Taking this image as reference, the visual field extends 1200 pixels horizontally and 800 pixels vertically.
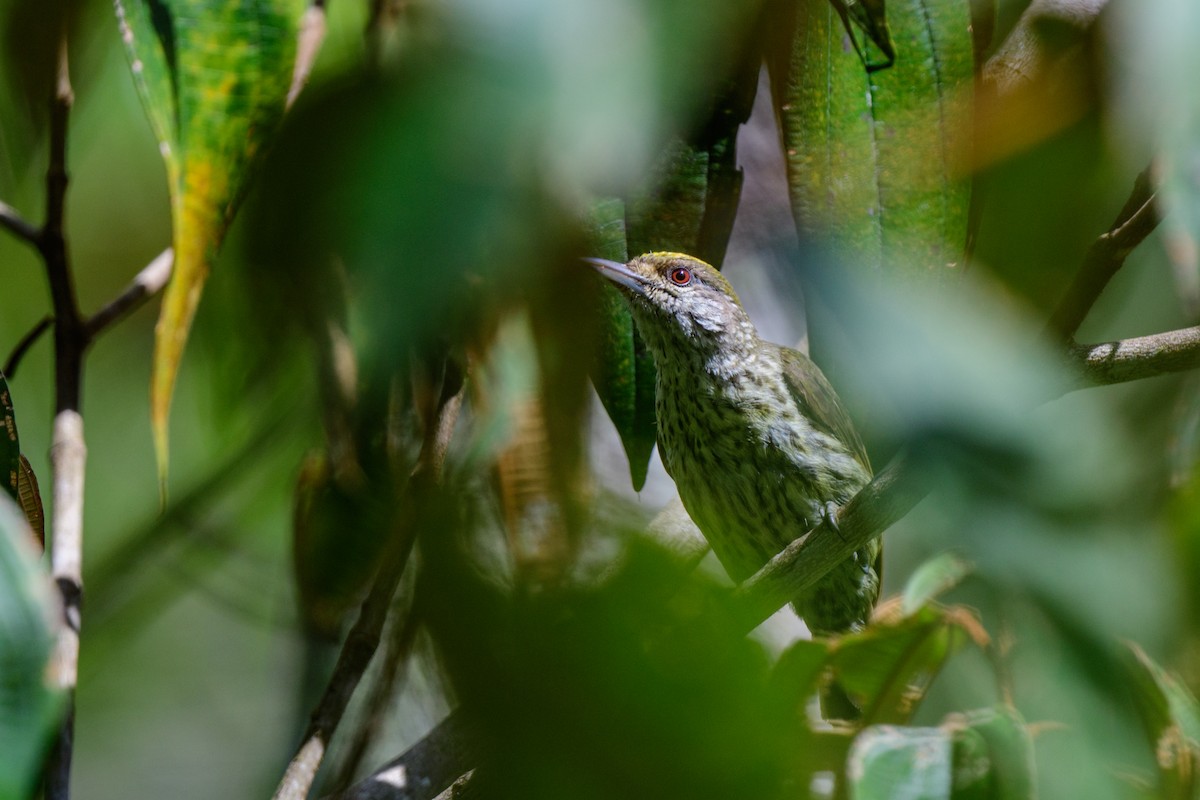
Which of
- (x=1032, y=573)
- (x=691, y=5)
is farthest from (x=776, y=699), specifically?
(x=1032, y=573)

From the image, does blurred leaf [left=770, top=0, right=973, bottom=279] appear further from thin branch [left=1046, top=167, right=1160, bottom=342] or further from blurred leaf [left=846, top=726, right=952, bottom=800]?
blurred leaf [left=846, top=726, right=952, bottom=800]

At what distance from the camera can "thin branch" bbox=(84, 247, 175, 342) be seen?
89.3 inches

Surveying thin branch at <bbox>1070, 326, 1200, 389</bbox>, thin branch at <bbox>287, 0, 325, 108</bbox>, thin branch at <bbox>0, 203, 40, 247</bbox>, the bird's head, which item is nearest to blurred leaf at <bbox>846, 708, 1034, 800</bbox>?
thin branch at <bbox>1070, 326, 1200, 389</bbox>

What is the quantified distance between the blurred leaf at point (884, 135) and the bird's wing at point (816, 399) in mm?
963

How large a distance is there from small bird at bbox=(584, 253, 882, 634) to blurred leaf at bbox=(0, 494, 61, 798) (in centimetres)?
165

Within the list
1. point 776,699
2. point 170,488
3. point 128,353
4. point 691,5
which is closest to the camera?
point 776,699

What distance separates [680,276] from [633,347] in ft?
2.78

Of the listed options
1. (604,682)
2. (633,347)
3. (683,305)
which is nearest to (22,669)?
(604,682)

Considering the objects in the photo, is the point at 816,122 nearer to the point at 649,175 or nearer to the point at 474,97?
the point at 649,175

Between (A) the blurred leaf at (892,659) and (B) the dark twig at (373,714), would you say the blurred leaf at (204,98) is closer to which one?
(B) the dark twig at (373,714)

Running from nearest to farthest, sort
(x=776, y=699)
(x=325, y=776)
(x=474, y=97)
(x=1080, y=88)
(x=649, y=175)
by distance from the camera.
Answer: (x=776, y=699) → (x=474, y=97) → (x=649, y=175) → (x=1080, y=88) → (x=325, y=776)

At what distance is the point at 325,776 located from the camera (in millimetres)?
3230

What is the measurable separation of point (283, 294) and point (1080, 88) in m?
1.71

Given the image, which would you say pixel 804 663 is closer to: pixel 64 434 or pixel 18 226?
pixel 64 434
